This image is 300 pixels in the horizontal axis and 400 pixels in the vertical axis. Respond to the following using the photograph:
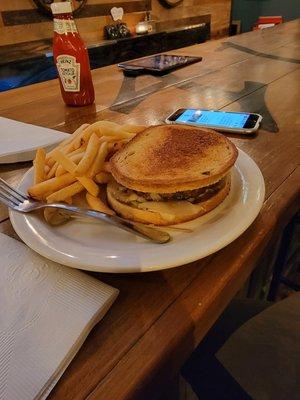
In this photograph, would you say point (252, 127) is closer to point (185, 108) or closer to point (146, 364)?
point (185, 108)

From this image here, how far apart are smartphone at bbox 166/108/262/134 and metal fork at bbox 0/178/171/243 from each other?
60 cm

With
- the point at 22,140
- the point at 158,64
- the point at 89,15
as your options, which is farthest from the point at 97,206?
the point at 89,15

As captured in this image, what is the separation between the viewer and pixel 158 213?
1.74ft

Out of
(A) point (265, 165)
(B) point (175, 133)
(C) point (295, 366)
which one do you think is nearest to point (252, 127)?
(A) point (265, 165)

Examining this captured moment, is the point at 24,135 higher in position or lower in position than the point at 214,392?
higher

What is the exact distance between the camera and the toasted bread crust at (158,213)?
53 centimetres

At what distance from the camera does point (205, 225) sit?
0.53 m

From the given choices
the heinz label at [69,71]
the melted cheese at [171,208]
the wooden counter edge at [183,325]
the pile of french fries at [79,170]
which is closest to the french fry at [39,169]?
the pile of french fries at [79,170]

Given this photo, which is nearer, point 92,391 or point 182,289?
point 92,391

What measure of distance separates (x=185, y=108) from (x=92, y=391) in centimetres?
103

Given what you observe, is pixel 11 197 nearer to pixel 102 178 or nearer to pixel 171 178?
pixel 102 178

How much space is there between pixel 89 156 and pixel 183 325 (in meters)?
0.36

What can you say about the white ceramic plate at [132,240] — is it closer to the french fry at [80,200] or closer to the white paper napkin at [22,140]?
the french fry at [80,200]

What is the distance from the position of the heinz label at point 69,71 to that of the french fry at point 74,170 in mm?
730
